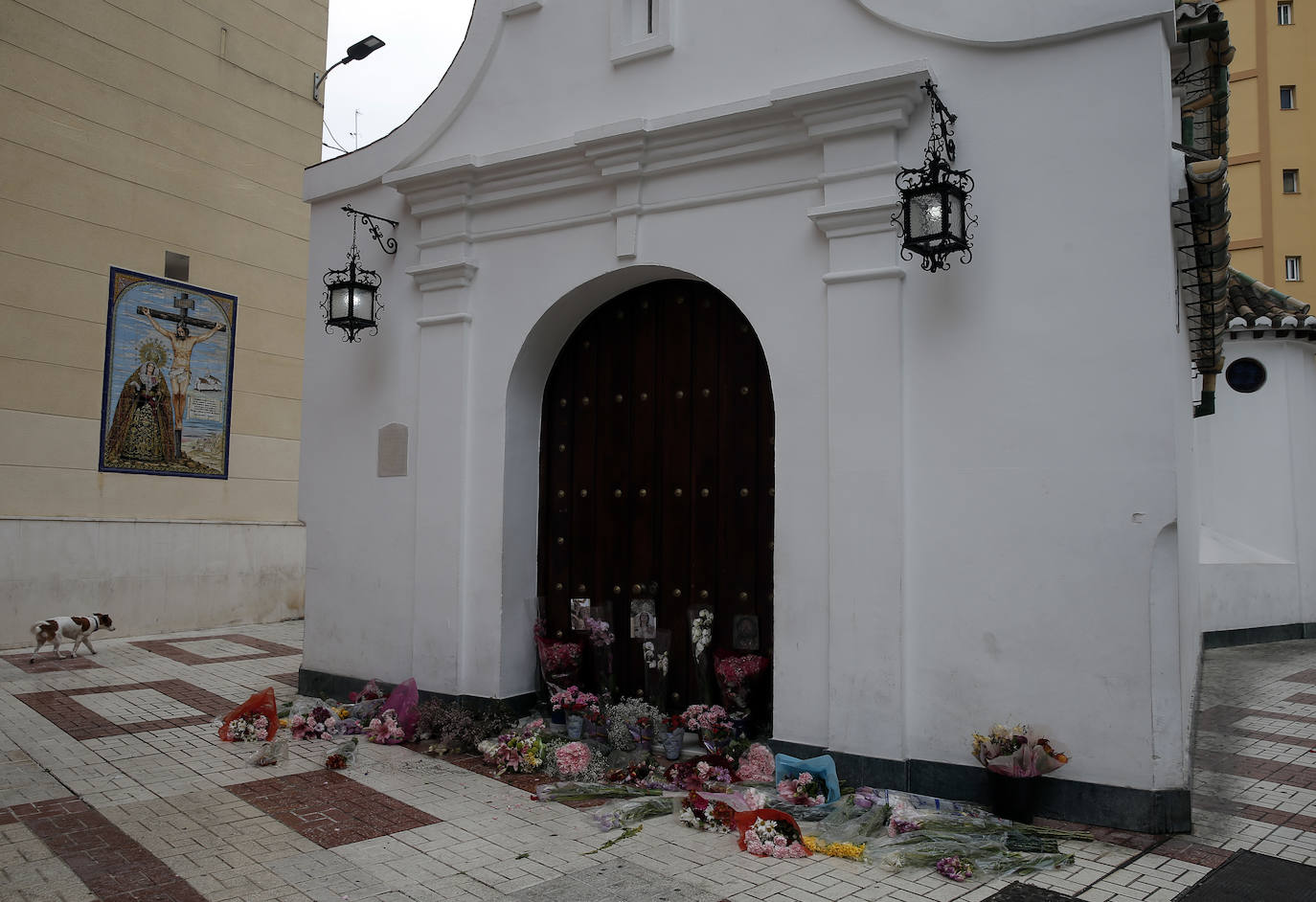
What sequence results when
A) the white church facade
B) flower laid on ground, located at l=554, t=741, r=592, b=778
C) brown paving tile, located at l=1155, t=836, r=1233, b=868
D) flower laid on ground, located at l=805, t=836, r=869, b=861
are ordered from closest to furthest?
brown paving tile, located at l=1155, t=836, r=1233, b=868
flower laid on ground, located at l=805, t=836, r=869, b=861
the white church facade
flower laid on ground, located at l=554, t=741, r=592, b=778

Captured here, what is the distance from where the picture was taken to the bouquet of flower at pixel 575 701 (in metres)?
6.64

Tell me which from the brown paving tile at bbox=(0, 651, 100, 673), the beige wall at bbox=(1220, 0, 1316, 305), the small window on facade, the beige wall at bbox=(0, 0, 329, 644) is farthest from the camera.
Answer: the beige wall at bbox=(1220, 0, 1316, 305)

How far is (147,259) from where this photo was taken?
12.4 m

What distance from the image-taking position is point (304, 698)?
8172mm

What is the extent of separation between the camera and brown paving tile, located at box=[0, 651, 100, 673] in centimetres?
973

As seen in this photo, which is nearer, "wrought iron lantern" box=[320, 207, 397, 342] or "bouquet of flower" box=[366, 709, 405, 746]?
"bouquet of flower" box=[366, 709, 405, 746]

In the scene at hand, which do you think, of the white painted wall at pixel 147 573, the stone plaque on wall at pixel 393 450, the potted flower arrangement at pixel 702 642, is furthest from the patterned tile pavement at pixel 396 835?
the white painted wall at pixel 147 573

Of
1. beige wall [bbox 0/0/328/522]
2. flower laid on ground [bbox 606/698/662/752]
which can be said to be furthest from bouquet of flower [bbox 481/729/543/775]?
beige wall [bbox 0/0/328/522]

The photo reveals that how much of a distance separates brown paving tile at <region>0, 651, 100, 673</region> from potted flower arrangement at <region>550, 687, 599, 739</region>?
6067 mm

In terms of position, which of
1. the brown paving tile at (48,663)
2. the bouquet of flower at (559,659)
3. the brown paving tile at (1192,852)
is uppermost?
the bouquet of flower at (559,659)

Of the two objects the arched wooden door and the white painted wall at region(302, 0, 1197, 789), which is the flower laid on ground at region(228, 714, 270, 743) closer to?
the white painted wall at region(302, 0, 1197, 789)

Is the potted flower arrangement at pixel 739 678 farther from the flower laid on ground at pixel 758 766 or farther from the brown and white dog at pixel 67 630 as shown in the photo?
the brown and white dog at pixel 67 630

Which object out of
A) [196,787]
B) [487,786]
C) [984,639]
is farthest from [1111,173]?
[196,787]

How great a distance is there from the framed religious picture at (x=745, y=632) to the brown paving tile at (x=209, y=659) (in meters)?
6.59
